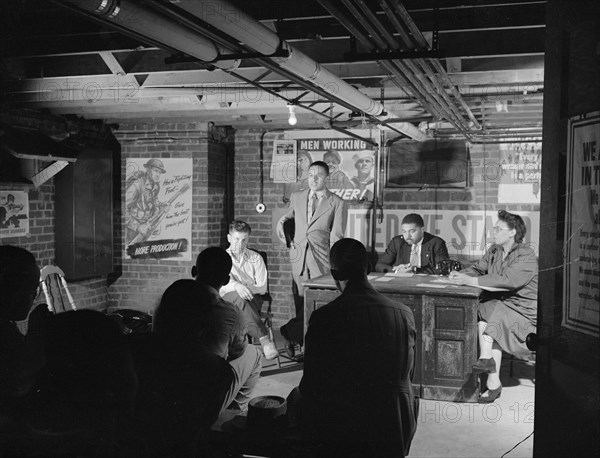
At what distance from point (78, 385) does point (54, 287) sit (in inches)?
201

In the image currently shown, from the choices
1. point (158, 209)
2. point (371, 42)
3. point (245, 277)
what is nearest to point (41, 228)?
point (158, 209)

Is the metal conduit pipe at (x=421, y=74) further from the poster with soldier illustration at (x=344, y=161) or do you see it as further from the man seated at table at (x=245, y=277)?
the man seated at table at (x=245, y=277)

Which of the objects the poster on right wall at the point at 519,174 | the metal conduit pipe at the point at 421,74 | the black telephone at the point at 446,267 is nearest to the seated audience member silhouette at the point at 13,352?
the metal conduit pipe at the point at 421,74

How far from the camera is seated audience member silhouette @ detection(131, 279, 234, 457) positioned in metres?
2.77

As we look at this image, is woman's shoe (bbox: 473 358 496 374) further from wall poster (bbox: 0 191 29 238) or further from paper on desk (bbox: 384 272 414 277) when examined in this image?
wall poster (bbox: 0 191 29 238)

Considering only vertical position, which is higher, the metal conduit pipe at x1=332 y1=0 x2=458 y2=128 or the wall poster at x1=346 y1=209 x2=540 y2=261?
the metal conduit pipe at x1=332 y1=0 x2=458 y2=128

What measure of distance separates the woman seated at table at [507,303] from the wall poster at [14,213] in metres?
4.66

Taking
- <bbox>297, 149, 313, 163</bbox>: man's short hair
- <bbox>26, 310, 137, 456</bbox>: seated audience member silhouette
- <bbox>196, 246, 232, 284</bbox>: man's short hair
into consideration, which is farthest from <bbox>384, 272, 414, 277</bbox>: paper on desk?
<bbox>26, 310, 137, 456</bbox>: seated audience member silhouette

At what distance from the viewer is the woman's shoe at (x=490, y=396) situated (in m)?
5.44

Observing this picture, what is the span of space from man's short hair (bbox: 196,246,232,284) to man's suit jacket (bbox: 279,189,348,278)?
361 cm

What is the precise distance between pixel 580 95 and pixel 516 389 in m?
4.30

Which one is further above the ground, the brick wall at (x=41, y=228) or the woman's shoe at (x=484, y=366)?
the brick wall at (x=41, y=228)

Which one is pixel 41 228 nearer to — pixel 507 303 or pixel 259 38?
pixel 259 38

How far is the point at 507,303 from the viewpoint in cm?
562
